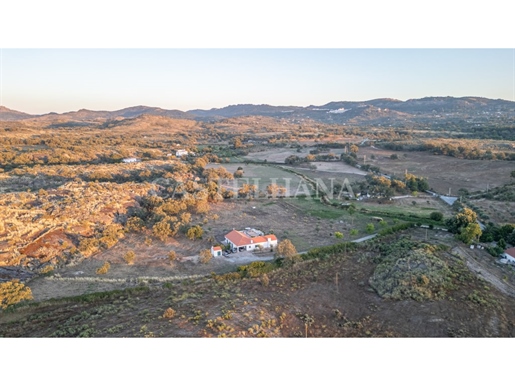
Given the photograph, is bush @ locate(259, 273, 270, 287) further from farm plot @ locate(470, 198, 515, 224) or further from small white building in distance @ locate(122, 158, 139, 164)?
small white building in distance @ locate(122, 158, 139, 164)

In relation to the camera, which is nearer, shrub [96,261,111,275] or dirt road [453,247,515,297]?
dirt road [453,247,515,297]

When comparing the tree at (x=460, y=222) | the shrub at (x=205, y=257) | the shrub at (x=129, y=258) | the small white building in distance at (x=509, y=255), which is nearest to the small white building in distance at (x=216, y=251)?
the shrub at (x=205, y=257)

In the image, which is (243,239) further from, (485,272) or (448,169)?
(448,169)

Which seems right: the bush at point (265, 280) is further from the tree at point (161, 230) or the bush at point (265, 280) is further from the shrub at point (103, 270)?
the tree at point (161, 230)

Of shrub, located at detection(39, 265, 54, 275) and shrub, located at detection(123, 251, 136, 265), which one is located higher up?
shrub, located at detection(39, 265, 54, 275)

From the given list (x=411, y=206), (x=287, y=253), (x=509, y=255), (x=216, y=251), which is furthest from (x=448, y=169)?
(x=216, y=251)

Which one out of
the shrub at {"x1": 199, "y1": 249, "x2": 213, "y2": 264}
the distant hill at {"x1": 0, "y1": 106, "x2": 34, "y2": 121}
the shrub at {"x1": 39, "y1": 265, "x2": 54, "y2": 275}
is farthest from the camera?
the distant hill at {"x1": 0, "y1": 106, "x2": 34, "y2": 121}

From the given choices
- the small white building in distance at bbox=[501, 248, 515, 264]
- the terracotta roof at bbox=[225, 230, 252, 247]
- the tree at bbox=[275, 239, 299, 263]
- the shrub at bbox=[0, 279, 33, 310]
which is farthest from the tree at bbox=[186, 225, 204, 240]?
the small white building in distance at bbox=[501, 248, 515, 264]
